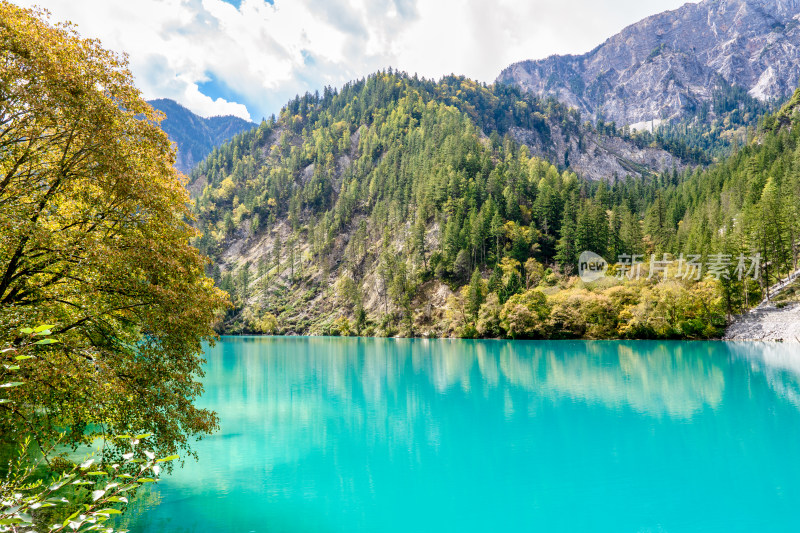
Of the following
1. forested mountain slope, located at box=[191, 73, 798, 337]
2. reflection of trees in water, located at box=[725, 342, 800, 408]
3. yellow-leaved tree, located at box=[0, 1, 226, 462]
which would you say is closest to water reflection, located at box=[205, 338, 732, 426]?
reflection of trees in water, located at box=[725, 342, 800, 408]

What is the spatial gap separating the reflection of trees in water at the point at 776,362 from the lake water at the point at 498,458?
39cm

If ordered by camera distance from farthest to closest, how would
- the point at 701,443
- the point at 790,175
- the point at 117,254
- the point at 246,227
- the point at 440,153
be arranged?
the point at 246,227 → the point at 440,153 → the point at 790,175 → the point at 701,443 → the point at 117,254

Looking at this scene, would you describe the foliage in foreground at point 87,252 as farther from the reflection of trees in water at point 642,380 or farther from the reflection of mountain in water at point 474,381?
the reflection of trees in water at point 642,380

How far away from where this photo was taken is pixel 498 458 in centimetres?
1797

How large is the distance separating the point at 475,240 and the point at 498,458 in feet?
284

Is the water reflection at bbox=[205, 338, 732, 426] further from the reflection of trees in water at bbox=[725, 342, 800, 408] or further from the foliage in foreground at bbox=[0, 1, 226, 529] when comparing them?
the foliage in foreground at bbox=[0, 1, 226, 529]

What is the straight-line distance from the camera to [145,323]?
12.2 meters

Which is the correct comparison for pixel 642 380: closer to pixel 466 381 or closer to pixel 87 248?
pixel 466 381

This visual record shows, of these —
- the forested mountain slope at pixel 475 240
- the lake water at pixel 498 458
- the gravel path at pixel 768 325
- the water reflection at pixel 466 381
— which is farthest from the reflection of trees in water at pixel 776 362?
the forested mountain slope at pixel 475 240

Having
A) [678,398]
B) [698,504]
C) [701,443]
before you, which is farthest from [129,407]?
[678,398]

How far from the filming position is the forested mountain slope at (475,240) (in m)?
76.4

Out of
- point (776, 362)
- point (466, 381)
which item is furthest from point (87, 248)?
point (776, 362)

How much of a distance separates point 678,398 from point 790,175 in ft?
255

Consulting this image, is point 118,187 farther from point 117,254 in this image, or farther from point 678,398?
point 678,398
